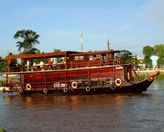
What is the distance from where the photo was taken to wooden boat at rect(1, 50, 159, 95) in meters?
34.4

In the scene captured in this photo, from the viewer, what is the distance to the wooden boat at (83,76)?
34438 millimetres

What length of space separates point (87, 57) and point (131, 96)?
18.9ft

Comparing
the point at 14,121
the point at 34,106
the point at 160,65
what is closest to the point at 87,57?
the point at 34,106

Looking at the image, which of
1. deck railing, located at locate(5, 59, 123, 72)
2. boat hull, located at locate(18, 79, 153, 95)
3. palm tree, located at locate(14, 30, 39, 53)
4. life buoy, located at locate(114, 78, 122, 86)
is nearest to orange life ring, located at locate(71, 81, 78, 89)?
boat hull, located at locate(18, 79, 153, 95)

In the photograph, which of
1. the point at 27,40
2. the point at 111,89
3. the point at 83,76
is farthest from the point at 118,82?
the point at 27,40

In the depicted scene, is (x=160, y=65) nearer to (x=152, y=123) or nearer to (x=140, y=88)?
(x=140, y=88)

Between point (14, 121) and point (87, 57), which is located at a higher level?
point (87, 57)

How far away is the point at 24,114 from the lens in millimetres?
25062

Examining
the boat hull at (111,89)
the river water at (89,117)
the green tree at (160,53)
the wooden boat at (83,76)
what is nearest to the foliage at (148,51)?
the green tree at (160,53)

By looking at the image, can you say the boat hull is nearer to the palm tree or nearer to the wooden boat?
the wooden boat

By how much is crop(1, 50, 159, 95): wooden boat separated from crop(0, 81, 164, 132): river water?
417cm

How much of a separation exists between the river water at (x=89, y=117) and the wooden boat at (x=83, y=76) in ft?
13.7

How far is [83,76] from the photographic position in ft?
117

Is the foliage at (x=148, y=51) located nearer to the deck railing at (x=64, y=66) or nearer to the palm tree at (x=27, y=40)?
the palm tree at (x=27, y=40)
